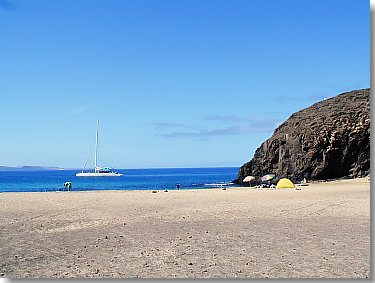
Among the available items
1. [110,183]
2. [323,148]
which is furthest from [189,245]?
[110,183]

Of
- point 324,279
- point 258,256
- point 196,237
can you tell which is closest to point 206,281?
point 324,279

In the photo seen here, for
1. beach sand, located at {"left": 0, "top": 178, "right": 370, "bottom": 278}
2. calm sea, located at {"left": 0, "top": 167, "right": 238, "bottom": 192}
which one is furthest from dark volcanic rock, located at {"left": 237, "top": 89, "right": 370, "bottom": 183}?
beach sand, located at {"left": 0, "top": 178, "right": 370, "bottom": 278}

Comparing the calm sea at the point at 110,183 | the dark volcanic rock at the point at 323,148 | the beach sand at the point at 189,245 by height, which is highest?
the dark volcanic rock at the point at 323,148

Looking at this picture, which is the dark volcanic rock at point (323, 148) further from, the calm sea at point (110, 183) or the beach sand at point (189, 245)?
the beach sand at point (189, 245)

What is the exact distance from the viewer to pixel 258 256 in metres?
7.79

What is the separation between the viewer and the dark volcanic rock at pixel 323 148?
2175 inches

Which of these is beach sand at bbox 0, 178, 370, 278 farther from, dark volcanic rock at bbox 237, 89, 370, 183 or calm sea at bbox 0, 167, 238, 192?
dark volcanic rock at bbox 237, 89, 370, 183

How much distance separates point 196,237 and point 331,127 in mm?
51258

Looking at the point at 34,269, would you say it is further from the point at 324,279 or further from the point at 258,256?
the point at 324,279

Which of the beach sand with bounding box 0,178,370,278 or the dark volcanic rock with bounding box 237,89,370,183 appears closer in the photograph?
the beach sand with bounding box 0,178,370,278

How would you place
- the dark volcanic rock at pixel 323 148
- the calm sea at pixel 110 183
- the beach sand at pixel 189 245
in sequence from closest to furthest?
1. the beach sand at pixel 189 245
2. the dark volcanic rock at pixel 323 148
3. the calm sea at pixel 110 183

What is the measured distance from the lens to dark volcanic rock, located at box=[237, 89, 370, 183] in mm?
55253

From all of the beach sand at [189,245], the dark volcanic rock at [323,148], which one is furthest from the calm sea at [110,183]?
the beach sand at [189,245]

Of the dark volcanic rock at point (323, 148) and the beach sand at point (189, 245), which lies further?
the dark volcanic rock at point (323, 148)
